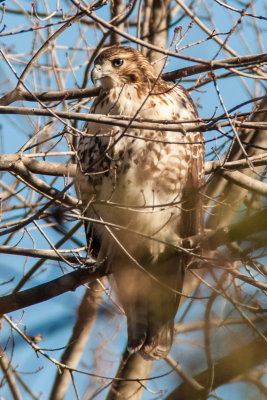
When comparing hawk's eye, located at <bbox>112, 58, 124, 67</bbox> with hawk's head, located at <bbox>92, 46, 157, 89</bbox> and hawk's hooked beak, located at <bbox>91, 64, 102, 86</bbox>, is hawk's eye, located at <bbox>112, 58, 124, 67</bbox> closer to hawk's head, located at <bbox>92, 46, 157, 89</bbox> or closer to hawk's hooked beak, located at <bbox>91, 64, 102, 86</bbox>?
hawk's head, located at <bbox>92, 46, 157, 89</bbox>

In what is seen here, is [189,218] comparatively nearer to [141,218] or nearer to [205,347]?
[141,218]

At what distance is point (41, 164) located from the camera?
142 inches

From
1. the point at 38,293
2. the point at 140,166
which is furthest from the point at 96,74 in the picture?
the point at 38,293

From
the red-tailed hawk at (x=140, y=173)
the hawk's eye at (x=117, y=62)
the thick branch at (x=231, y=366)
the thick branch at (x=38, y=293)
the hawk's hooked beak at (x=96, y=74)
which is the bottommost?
the thick branch at (x=231, y=366)

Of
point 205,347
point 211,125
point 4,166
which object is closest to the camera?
point 205,347

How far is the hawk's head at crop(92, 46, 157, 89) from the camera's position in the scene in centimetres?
401

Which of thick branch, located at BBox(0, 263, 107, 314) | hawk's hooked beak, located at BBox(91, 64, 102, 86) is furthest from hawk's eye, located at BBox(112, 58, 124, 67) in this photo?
thick branch, located at BBox(0, 263, 107, 314)

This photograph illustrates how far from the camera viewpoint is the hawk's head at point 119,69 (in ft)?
13.2

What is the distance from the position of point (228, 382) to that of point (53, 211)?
49 centimetres

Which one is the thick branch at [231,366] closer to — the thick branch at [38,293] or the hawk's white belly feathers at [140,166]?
the thick branch at [38,293]

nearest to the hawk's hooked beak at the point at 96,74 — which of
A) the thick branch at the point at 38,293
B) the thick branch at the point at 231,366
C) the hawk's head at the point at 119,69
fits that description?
the hawk's head at the point at 119,69

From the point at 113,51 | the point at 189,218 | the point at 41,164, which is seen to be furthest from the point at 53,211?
the point at 113,51

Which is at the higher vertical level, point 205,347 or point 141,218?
point 141,218

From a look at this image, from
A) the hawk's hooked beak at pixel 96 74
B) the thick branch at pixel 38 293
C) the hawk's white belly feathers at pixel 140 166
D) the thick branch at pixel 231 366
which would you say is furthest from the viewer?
the hawk's hooked beak at pixel 96 74
